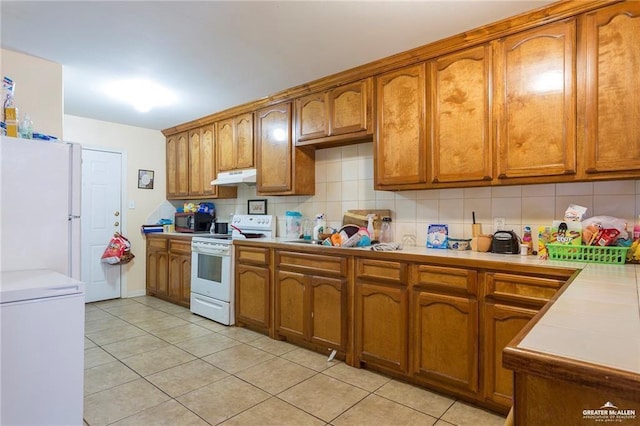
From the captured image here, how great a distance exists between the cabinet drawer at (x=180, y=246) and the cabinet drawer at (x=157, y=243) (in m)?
0.14

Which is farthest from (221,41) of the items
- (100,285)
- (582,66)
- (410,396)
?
(100,285)

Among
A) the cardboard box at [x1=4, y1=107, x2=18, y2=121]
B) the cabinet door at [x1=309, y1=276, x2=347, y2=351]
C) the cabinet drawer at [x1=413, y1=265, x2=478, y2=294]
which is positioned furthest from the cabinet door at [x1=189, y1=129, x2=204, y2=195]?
the cabinet drawer at [x1=413, y1=265, x2=478, y2=294]

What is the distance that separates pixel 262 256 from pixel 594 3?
2.90 meters

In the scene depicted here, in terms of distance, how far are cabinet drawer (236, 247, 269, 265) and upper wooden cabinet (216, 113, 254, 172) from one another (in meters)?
0.98

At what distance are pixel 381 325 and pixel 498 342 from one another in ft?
2.49

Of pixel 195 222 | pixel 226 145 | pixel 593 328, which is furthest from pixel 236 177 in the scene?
pixel 593 328

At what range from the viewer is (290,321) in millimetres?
3045

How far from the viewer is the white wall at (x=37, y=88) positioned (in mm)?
2619

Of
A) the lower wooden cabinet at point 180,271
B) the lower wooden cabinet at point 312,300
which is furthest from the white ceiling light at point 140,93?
the lower wooden cabinet at point 312,300

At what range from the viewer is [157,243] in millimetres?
4660

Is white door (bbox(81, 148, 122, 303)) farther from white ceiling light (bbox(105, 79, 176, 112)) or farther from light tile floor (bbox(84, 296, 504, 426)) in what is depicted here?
light tile floor (bbox(84, 296, 504, 426))

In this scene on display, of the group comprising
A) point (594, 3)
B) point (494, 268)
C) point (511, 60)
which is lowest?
point (494, 268)

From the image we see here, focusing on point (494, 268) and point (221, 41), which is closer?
point (494, 268)

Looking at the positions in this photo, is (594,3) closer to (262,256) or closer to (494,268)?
(494,268)
